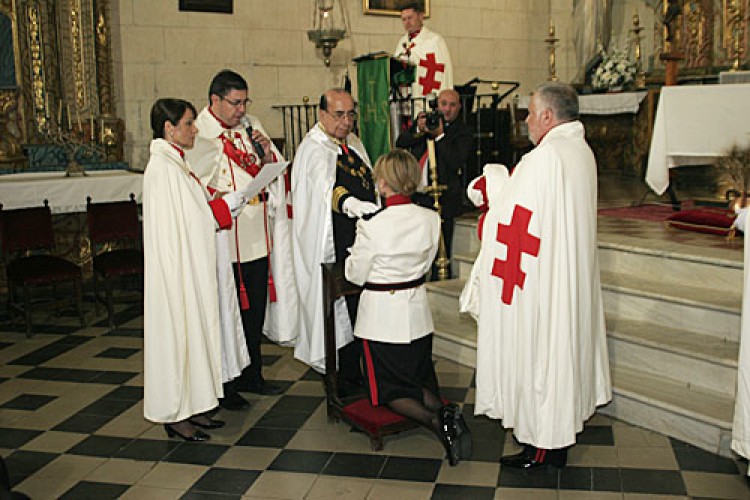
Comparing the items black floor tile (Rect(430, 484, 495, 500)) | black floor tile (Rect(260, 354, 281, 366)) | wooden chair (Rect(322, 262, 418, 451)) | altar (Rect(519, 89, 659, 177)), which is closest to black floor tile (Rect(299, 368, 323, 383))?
black floor tile (Rect(260, 354, 281, 366))

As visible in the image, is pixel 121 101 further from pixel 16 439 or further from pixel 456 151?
pixel 16 439

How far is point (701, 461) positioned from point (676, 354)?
76 centimetres

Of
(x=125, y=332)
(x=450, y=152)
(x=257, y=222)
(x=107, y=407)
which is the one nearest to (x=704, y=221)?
(x=450, y=152)

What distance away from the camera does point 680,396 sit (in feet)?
14.5

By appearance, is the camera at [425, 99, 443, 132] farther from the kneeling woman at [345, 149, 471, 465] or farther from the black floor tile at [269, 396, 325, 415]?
the black floor tile at [269, 396, 325, 415]

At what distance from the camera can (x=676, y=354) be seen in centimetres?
463

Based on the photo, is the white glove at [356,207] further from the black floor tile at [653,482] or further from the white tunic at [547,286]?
the black floor tile at [653,482]

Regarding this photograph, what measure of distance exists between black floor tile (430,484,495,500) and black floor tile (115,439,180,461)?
1.54 m

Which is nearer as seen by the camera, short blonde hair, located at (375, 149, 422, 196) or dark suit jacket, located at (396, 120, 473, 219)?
short blonde hair, located at (375, 149, 422, 196)

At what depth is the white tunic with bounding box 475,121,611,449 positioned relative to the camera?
368 centimetres

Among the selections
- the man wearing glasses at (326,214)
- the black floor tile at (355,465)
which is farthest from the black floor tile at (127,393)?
the black floor tile at (355,465)

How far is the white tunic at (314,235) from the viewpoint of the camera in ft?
15.6

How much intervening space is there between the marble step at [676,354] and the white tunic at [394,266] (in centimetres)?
147

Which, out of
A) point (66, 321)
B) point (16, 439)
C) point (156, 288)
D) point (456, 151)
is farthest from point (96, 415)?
point (456, 151)
